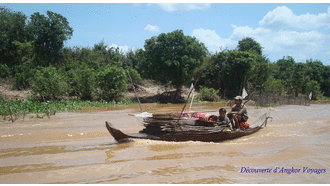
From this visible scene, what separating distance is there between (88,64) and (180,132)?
1810cm

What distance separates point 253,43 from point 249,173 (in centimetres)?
2945

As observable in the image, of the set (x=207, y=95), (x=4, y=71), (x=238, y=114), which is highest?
(x=4, y=71)

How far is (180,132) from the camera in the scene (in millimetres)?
5285

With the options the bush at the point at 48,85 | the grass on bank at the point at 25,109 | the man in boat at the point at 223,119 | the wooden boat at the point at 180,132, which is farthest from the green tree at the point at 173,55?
the wooden boat at the point at 180,132

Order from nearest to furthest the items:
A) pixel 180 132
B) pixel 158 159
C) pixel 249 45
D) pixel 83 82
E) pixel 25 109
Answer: pixel 158 159 < pixel 180 132 < pixel 25 109 < pixel 83 82 < pixel 249 45

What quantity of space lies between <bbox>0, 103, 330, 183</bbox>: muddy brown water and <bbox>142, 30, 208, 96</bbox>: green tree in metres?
11.6

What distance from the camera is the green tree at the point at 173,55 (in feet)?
57.3

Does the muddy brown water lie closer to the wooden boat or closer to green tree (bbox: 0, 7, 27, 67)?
the wooden boat

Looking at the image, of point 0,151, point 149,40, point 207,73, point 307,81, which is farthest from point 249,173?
point 307,81

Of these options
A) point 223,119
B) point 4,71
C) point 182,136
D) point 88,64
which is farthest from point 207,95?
point 4,71

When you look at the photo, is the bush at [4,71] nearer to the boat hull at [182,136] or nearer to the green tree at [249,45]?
the boat hull at [182,136]

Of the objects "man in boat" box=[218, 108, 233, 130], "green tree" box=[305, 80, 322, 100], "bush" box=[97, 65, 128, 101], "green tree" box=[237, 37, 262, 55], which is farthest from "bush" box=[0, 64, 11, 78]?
"green tree" box=[305, 80, 322, 100]

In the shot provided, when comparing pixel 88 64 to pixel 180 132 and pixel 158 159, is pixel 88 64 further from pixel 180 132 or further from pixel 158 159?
pixel 158 159

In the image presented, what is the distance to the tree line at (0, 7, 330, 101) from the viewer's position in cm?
1647
